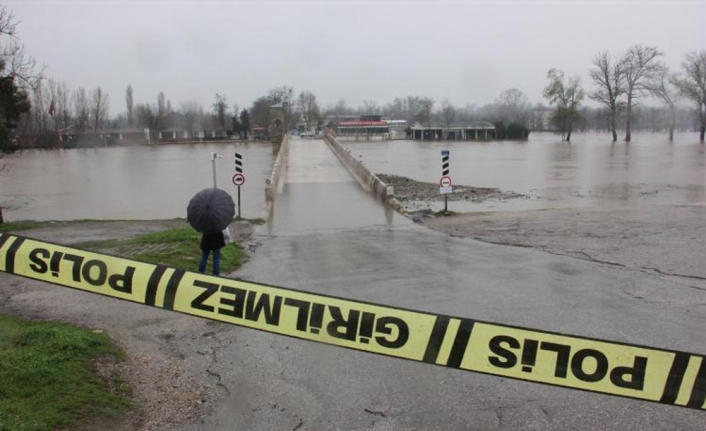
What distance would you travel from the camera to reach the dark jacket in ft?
28.7

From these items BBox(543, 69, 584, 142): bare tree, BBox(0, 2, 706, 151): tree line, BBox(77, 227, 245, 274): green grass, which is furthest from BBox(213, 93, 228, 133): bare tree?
BBox(77, 227, 245, 274): green grass

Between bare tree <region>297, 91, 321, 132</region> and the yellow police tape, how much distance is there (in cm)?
14424

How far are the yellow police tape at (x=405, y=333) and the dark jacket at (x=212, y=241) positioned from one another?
13.4ft

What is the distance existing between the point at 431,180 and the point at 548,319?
99.2 feet

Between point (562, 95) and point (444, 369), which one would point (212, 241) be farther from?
point (562, 95)

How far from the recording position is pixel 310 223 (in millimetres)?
18859

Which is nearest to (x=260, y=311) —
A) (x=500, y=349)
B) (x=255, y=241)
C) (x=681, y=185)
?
(x=500, y=349)

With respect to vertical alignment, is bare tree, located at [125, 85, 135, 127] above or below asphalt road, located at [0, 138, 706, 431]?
above

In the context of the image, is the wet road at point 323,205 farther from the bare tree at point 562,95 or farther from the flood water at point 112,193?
the bare tree at point 562,95

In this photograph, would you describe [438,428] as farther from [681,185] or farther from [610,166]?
[610,166]

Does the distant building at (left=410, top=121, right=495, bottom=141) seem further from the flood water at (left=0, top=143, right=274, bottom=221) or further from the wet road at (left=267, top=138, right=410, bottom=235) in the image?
the wet road at (left=267, top=138, right=410, bottom=235)

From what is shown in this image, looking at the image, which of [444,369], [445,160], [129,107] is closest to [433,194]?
[445,160]

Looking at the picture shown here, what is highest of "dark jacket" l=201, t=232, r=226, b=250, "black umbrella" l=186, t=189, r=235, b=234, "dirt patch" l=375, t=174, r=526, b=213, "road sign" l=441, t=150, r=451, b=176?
"road sign" l=441, t=150, r=451, b=176

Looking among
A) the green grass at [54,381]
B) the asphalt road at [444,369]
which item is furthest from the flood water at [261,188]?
the green grass at [54,381]
